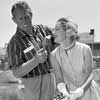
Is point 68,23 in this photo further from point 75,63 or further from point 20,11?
point 20,11

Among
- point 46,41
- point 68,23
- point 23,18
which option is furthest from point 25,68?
point 68,23

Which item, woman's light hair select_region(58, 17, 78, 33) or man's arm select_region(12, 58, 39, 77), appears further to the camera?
man's arm select_region(12, 58, 39, 77)

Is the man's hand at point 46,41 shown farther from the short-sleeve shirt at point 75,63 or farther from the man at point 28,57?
the short-sleeve shirt at point 75,63

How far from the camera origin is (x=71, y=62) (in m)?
2.26

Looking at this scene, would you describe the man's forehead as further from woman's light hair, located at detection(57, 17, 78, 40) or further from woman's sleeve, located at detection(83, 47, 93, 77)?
woman's sleeve, located at detection(83, 47, 93, 77)

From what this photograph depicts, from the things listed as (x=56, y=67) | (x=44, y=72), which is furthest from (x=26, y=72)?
(x=56, y=67)

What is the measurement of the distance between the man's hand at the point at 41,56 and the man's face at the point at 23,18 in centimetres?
27

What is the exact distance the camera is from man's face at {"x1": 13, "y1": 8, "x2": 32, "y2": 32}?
8.45 feet

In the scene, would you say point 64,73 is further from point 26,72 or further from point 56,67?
point 26,72

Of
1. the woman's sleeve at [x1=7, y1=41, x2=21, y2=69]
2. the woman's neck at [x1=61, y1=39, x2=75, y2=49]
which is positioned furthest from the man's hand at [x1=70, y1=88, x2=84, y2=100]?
the woman's sleeve at [x1=7, y1=41, x2=21, y2=69]

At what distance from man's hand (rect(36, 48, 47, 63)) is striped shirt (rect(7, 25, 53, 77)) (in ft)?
0.28

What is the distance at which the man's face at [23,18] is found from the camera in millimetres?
2574

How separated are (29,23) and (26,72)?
0.43 m

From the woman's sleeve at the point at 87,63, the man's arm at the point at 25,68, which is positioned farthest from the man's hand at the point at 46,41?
the woman's sleeve at the point at 87,63
